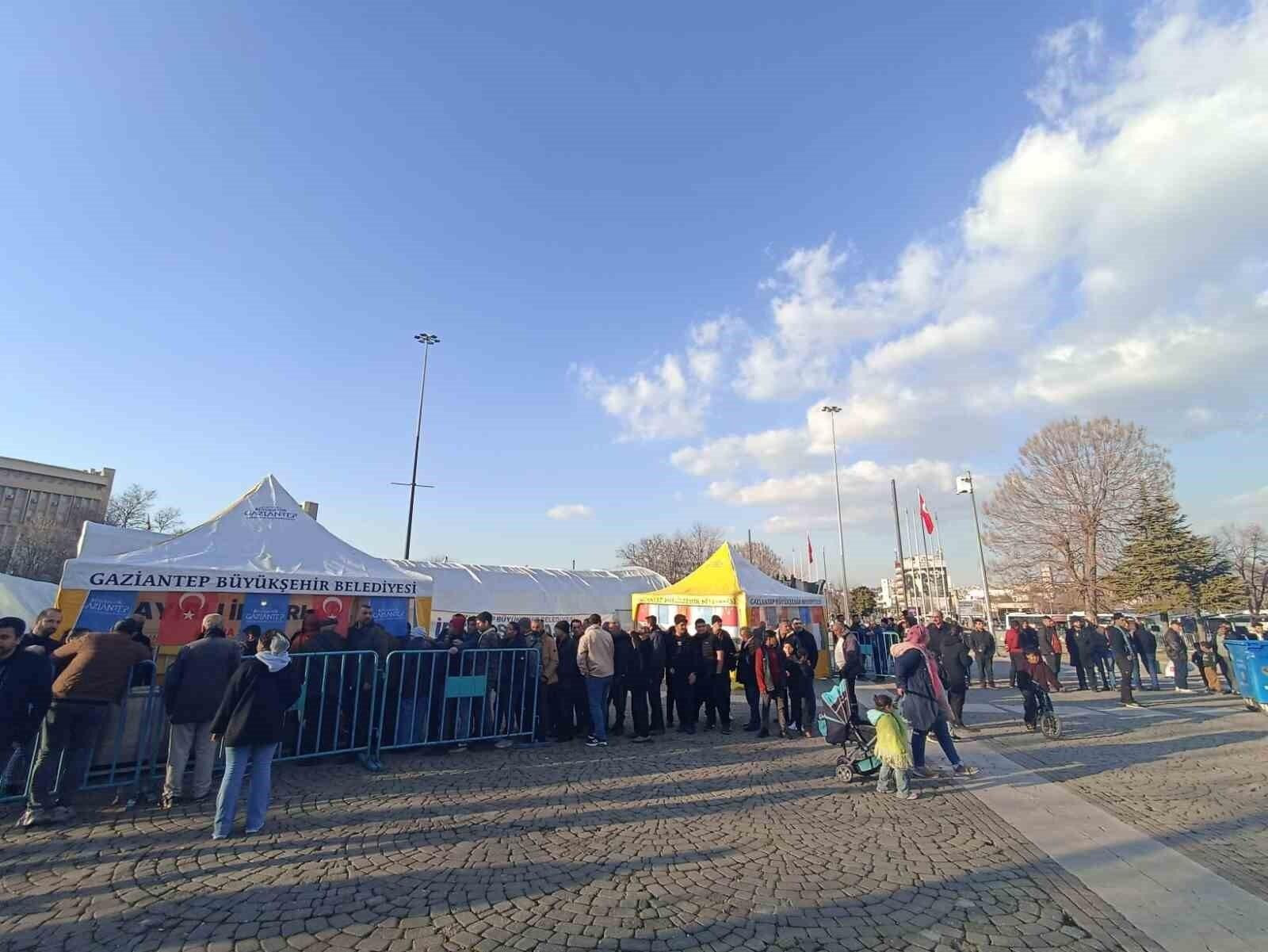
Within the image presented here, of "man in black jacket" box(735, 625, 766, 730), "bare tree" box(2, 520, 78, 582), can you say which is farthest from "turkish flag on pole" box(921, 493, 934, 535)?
"bare tree" box(2, 520, 78, 582)

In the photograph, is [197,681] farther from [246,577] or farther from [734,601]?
[734,601]

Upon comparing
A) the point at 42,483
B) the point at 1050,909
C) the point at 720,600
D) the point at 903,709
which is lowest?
the point at 1050,909

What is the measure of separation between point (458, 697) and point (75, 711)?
13.7 ft

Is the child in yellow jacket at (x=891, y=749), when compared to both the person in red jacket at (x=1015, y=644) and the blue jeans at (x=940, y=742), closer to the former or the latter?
the blue jeans at (x=940, y=742)

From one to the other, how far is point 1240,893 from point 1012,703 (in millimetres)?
10096

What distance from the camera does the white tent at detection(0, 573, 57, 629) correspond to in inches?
502

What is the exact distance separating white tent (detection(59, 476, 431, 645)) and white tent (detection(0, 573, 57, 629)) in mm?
4576

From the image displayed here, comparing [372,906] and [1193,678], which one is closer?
[372,906]

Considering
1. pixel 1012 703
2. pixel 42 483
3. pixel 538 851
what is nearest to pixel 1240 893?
pixel 538 851

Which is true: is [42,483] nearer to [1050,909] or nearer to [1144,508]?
[1050,909]

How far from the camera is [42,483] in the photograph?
235ft

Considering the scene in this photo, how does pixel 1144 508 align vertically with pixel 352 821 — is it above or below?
above

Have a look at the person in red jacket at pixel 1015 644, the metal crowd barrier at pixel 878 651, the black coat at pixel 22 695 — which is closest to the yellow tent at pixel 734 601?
the metal crowd barrier at pixel 878 651

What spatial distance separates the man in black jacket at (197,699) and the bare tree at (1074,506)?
115 feet
